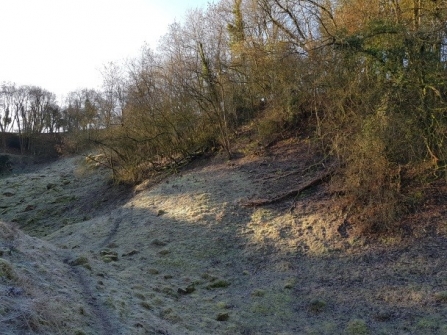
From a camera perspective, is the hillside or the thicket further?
the thicket

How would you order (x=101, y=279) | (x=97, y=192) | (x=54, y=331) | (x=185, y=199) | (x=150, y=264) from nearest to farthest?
(x=54, y=331), (x=101, y=279), (x=150, y=264), (x=185, y=199), (x=97, y=192)

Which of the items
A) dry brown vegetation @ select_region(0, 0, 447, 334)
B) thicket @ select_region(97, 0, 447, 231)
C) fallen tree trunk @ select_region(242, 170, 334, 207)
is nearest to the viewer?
dry brown vegetation @ select_region(0, 0, 447, 334)

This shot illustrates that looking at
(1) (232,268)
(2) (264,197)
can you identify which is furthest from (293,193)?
(1) (232,268)

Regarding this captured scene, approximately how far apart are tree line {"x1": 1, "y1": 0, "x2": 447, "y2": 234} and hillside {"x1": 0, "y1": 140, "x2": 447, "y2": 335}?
1266 mm

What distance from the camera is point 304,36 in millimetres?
17688

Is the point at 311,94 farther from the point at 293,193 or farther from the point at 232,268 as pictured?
the point at 232,268

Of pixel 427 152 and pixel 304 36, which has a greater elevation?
pixel 304 36

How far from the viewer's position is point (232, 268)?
1033 centimetres

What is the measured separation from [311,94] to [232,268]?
8197mm

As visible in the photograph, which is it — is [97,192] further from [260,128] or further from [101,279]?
[101,279]

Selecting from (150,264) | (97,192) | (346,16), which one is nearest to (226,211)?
(150,264)

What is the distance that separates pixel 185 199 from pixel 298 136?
20.0 ft

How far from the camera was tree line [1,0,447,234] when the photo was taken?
10773mm

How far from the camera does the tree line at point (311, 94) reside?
10773 mm
